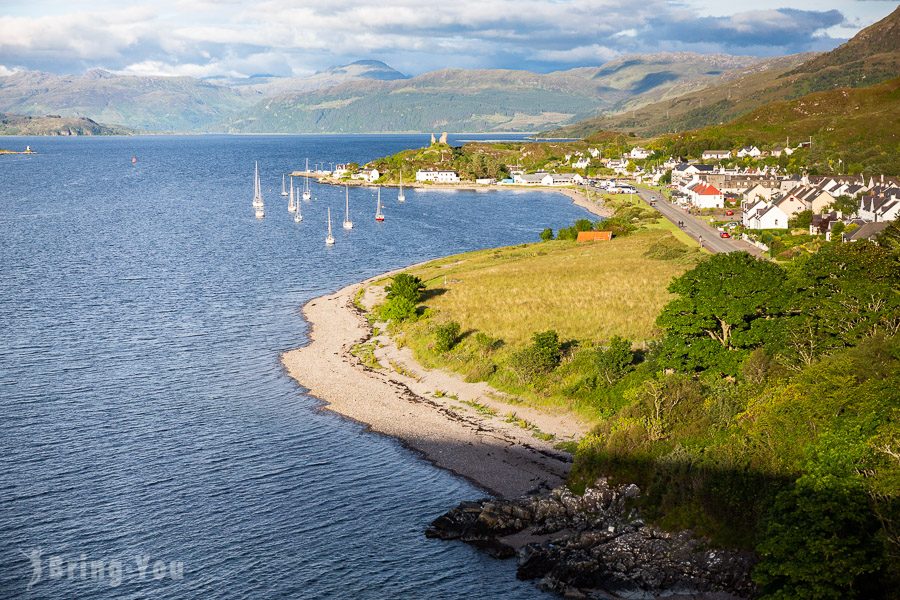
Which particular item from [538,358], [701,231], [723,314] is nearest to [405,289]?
[538,358]

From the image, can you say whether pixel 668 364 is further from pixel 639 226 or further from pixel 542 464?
pixel 639 226

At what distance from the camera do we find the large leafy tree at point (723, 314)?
41.5 meters

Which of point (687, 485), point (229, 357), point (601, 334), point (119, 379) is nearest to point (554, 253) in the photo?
point (601, 334)

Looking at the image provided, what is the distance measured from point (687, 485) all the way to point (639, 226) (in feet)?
273

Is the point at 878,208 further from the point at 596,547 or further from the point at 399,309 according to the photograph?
the point at 596,547

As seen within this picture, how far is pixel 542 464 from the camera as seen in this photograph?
36688 millimetres

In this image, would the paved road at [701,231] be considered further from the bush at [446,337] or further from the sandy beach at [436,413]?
the sandy beach at [436,413]

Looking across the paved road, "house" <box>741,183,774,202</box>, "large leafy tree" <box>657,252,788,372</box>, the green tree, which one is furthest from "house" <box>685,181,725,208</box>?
the green tree

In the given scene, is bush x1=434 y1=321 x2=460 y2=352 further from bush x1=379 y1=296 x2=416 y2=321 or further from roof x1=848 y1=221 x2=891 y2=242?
roof x1=848 y1=221 x2=891 y2=242

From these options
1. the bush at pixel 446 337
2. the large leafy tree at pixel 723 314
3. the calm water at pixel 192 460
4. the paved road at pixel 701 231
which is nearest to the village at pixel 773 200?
the paved road at pixel 701 231

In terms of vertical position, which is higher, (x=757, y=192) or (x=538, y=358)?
(x=757, y=192)

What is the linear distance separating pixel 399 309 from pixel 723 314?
25.2m

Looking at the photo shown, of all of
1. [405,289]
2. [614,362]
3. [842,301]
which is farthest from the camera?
Result: [405,289]

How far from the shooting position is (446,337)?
173ft
